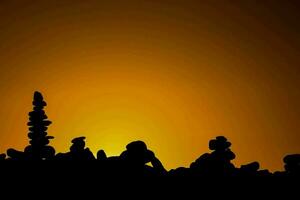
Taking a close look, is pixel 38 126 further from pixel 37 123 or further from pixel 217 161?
pixel 217 161

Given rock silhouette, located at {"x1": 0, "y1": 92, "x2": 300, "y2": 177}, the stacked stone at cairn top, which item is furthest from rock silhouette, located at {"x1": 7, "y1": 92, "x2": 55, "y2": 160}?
rock silhouette, located at {"x1": 0, "y1": 92, "x2": 300, "y2": 177}

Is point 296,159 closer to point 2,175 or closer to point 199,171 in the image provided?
point 199,171

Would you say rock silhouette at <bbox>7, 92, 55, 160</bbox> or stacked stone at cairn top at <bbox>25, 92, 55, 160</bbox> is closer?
rock silhouette at <bbox>7, 92, 55, 160</bbox>

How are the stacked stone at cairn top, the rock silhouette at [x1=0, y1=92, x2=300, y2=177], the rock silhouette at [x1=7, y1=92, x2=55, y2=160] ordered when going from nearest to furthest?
the rock silhouette at [x1=0, y1=92, x2=300, y2=177], the rock silhouette at [x1=7, y1=92, x2=55, y2=160], the stacked stone at cairn top

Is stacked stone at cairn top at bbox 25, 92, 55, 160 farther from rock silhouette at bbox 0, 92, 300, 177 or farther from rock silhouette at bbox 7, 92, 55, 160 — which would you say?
rock silhouette at bbox 0, 92, 300, 177

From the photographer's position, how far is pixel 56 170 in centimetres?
2477

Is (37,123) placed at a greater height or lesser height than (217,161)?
greater

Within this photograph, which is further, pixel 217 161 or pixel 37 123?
pixel 37 123

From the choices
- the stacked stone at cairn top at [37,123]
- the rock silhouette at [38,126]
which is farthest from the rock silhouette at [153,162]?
the stacked stone at cairn top at [37,123]

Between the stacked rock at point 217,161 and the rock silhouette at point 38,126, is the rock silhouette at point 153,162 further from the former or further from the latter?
the rock silhouette at point 38,126

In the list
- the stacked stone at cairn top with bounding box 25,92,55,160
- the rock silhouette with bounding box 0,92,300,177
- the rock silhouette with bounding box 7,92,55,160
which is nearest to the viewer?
the rock silhouette with bounding box 0,92,300,177

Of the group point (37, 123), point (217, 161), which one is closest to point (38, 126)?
point (37, 123)

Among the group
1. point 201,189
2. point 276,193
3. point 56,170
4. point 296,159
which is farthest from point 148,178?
point 296,159

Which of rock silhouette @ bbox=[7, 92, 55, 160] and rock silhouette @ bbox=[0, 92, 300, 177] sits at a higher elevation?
rock silhouette @ bbox=[7, 92, 55, 160]
